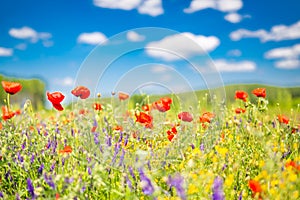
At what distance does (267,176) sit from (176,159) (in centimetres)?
88

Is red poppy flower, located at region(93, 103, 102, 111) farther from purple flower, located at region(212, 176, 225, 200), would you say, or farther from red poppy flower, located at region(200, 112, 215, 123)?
purple flower, located at region(212, 176, 225, 200)

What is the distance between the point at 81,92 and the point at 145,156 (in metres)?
0.68

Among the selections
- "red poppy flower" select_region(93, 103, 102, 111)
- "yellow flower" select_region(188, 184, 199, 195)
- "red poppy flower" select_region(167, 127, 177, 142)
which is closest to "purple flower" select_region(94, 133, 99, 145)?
"red poppy flower" select_region(93, 103, 102, 111)

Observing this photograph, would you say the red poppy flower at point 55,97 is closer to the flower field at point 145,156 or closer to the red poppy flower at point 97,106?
the flower field at point 145,156

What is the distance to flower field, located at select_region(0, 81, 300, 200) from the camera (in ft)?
7.56

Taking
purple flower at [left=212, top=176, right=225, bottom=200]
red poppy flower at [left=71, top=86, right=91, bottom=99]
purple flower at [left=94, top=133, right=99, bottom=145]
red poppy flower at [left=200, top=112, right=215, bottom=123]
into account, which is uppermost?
red poppy flower at [left=71, top=86, right=91, bottom=99]

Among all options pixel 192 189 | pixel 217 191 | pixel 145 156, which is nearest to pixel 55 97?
pixel 145 156

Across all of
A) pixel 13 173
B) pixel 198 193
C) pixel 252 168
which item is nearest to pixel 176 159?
pixel 252 168

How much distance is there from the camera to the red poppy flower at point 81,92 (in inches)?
120

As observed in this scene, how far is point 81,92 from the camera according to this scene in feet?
10.2

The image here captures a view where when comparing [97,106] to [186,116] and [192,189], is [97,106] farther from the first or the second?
[192,189]

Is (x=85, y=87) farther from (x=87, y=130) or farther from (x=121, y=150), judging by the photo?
(x=121, y=150)

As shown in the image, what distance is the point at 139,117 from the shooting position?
3.05m

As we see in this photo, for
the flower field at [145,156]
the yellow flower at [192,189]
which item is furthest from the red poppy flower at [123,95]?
the yellow flower at [192,189]
